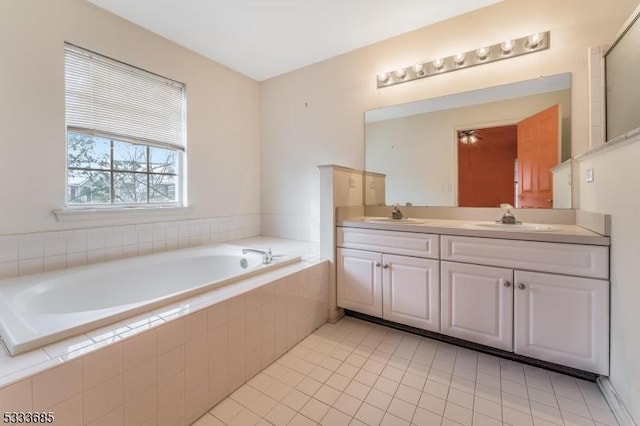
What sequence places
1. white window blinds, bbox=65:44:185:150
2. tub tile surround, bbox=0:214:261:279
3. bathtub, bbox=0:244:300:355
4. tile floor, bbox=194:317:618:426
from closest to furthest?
bathtub, bbox=0:244:300:355 → tile floor, bbox=194:317:618:426 → tub tile surround, bbox=0:214:261:279 → white window blinds, bbox=65:44:185:150

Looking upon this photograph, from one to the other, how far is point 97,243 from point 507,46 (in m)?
3.36

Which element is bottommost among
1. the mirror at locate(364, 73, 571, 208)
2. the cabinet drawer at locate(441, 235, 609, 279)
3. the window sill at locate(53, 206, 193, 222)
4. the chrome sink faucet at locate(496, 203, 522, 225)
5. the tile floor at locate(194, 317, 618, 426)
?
the tile floor at locate(194, 317, 618, 426)

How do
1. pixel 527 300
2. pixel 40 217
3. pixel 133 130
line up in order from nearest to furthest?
pixel 527 300
pixel 40 217
pixel 133 130

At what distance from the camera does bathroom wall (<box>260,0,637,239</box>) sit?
1892 mm

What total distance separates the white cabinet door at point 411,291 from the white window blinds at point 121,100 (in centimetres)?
225

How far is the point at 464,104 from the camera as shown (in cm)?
228

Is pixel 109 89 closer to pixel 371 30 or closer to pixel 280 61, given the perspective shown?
pixel 280 61

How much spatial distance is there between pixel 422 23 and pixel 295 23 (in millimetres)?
1057

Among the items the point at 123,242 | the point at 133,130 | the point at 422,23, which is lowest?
the point at 123,242

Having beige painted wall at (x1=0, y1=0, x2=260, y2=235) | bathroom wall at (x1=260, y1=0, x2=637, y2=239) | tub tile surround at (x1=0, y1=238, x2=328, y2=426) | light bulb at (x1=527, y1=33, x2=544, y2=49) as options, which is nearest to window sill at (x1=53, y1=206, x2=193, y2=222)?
beige painted wall at (x1=0, y1=0, x2=260, y2=235)

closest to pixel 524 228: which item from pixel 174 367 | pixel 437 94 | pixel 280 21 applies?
pixel 437 94

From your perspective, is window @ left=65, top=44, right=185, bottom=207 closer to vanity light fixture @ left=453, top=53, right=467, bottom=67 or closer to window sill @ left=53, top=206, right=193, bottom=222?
window sill @ left=53, top=206, right=193, bottom=222

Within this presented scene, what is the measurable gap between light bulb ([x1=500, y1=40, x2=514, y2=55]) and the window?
274cm

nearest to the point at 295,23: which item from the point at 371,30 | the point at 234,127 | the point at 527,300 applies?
the point at 371,30
